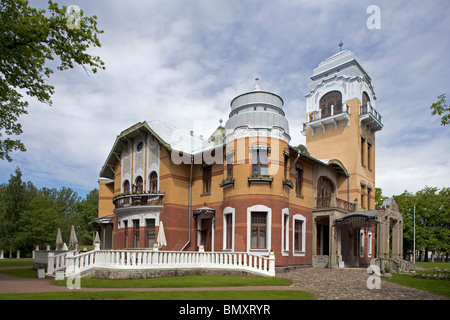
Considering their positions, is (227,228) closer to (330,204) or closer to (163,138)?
(163,138)

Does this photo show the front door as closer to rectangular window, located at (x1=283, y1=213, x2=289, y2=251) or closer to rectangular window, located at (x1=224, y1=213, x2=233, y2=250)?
rectangular window, located at (x1=224, y1=213, x2=233, y2=250)

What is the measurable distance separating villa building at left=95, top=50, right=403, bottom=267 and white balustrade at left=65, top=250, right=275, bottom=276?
5.92 feet

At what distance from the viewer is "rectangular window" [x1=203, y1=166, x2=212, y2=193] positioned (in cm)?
2150

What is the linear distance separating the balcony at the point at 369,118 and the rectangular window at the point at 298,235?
10446mm

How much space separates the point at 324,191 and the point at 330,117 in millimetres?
6275

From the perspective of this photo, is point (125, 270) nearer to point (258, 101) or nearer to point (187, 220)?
point (187, 220)

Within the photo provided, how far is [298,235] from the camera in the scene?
21266mm

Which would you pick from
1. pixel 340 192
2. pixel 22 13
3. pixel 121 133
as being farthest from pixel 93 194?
pixel 22 13

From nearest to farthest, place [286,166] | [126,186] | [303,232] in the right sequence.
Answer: [286,166] → [303,232] → [126,186]

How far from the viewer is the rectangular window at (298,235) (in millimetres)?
20950

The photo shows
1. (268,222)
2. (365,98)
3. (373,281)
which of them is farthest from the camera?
A: (365,98)

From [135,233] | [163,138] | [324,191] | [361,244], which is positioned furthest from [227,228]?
[361,244]

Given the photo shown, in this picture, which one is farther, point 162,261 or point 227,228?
point 227,228

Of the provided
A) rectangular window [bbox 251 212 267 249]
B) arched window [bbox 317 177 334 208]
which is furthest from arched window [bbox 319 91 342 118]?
rectangular window [bbox 251 212 267 249]
